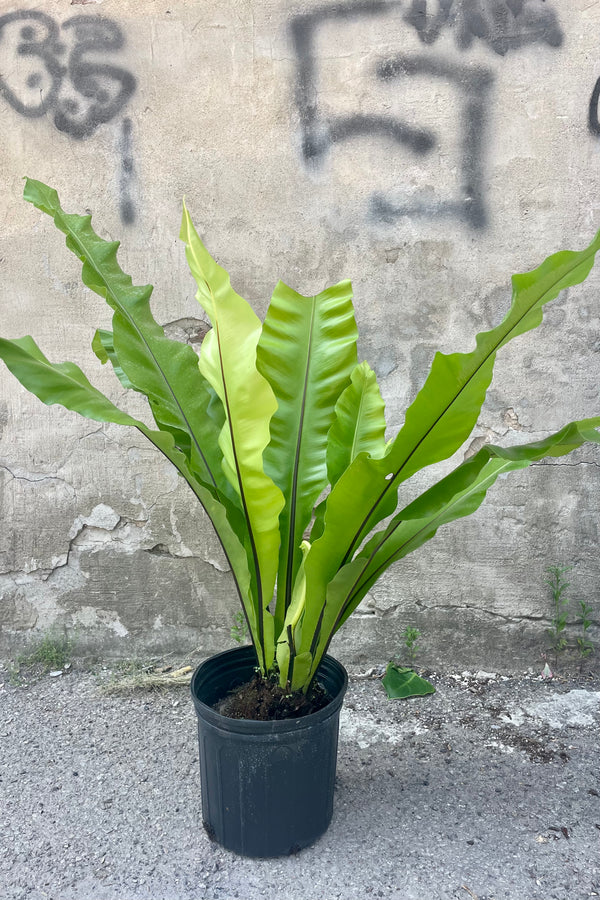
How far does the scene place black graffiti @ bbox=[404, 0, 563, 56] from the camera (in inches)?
80.1

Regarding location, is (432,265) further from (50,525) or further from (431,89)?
(50,525)

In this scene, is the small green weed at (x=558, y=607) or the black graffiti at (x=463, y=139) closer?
the black graffiti at (x=463, y=139)

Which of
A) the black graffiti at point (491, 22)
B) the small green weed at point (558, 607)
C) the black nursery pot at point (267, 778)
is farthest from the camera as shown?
the small green weed at point (558, 607)

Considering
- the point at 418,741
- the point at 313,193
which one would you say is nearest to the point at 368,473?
the point at 418,741

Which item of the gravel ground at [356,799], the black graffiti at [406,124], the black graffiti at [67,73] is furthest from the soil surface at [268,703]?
the black graffiti at [67,73]

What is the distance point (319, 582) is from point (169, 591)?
103cm

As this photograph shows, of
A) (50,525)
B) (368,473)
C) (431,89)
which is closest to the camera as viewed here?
(368,473)

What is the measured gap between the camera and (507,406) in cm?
216

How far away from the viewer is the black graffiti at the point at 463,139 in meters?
2.08

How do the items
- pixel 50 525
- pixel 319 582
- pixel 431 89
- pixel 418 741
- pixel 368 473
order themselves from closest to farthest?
pixel 368 473
pixel 319 582
pixel 418 741
pixel 431 89
pixel 50 525

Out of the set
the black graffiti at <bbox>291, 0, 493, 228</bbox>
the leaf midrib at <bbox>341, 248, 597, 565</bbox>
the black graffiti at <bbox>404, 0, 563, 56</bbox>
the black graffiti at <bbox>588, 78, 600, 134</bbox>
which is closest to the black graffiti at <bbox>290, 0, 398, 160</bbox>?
the black graffiti at <bbox>291, 0, 493, 228</bbox>

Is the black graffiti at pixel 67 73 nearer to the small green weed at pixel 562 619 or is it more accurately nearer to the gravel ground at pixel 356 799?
the gravel ground at pixel 356 799

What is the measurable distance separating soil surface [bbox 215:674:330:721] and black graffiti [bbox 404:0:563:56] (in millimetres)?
1925

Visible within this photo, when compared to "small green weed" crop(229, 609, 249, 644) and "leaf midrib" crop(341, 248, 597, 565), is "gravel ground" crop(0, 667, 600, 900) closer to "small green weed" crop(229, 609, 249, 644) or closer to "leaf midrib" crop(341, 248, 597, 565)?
"small green weed" crop(229, 609, 249, 644)
